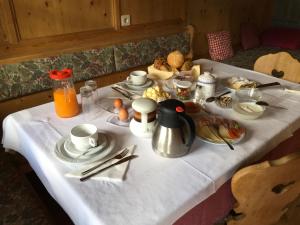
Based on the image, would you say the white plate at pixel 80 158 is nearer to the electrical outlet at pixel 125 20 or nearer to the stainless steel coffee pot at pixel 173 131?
the stainless steel coffee pot at pixel 173 131

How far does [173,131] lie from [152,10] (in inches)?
79.1

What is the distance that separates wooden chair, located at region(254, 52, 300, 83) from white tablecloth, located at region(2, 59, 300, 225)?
1.78 feet

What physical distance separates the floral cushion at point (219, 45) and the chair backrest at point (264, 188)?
2413mm

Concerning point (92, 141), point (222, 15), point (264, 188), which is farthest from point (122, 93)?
point (222, 15)

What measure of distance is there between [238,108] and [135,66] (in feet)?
4.94

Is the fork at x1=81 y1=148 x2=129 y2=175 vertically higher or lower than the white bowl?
lower

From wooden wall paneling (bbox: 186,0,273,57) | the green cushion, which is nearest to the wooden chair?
the green cushion

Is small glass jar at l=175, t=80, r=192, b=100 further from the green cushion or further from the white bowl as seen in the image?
the green cushion

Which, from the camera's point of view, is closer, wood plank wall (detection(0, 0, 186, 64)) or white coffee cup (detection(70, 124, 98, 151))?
white coffee cup (detection(70, 124, 98, 151))

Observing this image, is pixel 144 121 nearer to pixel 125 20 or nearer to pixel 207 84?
pixel 207 84

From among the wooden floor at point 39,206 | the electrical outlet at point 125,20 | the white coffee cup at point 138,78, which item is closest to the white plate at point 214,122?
the white coffee cup at point 138,78

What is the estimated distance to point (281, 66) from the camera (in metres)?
1.77

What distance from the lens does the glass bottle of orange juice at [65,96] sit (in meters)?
1.13

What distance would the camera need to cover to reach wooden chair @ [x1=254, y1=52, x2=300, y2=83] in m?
1.69
